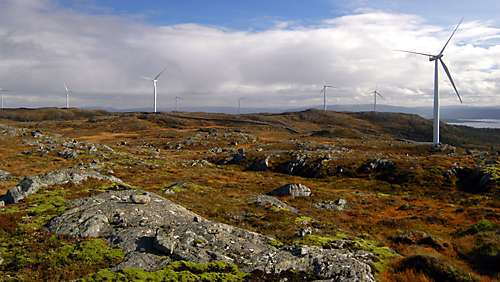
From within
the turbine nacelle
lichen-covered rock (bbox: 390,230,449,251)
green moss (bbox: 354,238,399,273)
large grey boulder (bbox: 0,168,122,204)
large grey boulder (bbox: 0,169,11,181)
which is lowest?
lichen-covered rock (bbox: 390,230,449,251)

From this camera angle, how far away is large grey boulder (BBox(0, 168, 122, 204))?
27.3 m

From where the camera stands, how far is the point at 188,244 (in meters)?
18.6

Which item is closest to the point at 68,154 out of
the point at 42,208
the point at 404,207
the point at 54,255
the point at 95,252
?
the point at 42,208

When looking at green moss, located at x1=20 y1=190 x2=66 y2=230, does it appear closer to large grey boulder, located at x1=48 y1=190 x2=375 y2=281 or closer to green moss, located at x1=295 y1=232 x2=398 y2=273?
large grey boulder, located at x1=48 y1=190 x2=375 y2=281

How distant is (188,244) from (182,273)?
262 cm

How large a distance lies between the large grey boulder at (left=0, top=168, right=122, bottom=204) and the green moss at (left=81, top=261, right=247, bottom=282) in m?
15.1

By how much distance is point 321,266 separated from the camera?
57.5ft

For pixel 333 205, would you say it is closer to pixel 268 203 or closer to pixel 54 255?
pixel 268 203

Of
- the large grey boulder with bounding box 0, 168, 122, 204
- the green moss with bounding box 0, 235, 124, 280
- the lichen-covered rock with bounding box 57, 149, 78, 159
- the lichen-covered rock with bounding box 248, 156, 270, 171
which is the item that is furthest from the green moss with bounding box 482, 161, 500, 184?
the lichen-covered rock with bounding box 57, 149, 78, 159

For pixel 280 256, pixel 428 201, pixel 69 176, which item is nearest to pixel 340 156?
pixel 428 201

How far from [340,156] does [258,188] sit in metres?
30.3

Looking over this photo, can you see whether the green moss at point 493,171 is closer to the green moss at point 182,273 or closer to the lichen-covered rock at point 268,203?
the lichen-covered rock at point 268,203

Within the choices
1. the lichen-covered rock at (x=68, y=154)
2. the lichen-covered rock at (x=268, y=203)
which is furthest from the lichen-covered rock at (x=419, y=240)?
the lichen-covered rock at (x=68, y=154)

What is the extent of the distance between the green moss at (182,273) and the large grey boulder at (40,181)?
15.1 meters
